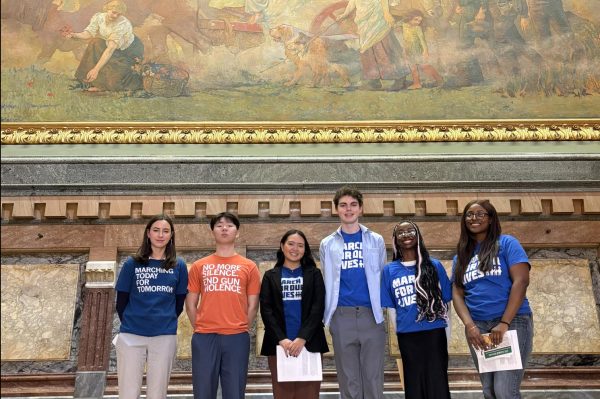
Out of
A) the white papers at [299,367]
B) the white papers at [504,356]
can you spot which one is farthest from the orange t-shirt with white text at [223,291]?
the white papers at [504,356]

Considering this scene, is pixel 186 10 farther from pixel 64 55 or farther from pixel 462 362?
pixel 462 362

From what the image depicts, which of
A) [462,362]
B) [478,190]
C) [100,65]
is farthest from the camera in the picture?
[100,65]

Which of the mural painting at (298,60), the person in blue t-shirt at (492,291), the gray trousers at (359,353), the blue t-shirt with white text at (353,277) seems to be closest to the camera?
the person in blue t-shirt at (492,291)

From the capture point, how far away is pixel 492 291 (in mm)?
4180

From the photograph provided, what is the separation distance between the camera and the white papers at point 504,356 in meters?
3.93

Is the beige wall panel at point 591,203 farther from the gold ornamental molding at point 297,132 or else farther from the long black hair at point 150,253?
the long black hair at point 150,253

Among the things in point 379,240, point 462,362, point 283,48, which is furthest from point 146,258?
Answer: point 283,48

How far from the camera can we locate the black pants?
4145mm

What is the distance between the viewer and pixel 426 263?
4.52 meters

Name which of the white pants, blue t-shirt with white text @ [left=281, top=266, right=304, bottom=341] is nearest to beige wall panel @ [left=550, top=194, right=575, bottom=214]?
blue t-shirt with white text @ [left=281, top=266, right=304, bottom=341]

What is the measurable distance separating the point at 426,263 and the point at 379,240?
1.32ft

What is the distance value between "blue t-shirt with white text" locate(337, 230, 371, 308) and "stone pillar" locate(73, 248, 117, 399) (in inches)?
110

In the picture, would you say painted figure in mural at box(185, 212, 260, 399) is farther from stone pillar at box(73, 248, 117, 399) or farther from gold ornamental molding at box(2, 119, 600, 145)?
gold ornamental molding at box(2, 119, 600, 145)

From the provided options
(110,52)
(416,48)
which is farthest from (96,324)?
(416,48)
